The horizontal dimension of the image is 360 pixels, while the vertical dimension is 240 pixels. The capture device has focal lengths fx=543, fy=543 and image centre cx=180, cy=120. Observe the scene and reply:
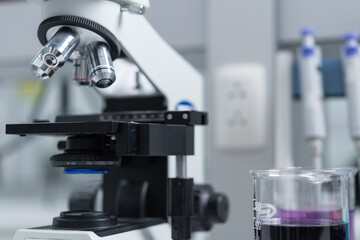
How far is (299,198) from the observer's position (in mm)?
663

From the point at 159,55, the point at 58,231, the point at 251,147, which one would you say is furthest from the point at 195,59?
the point at 58,231

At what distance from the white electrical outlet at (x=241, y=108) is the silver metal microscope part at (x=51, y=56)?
1.72ft

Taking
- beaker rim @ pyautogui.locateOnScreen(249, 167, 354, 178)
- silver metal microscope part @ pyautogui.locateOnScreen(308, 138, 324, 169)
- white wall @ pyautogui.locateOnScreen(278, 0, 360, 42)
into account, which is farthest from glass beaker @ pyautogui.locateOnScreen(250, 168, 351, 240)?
white wall @ pyautogui.locateOnScreen(278, 0, 360, 42)

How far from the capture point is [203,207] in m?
0.84

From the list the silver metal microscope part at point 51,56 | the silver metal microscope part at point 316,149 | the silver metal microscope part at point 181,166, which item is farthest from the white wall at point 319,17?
the silver metal microscope part at point 51,56

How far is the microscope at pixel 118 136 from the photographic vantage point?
0.63 metres

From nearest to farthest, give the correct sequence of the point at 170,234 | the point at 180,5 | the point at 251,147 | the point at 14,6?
the point at 170,234
the point at 251,147
the point at 180,5
the point at 14,6

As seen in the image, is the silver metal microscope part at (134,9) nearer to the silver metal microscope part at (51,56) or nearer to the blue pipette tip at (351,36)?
the silver metal microscope part at (51,56)

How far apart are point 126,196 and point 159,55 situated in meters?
0.22

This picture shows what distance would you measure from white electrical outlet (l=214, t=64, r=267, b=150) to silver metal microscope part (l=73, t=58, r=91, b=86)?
459 mm

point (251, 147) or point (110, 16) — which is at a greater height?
point (110, 16)

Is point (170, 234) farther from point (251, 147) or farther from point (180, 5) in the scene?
point (180, 5)

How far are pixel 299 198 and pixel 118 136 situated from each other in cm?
23

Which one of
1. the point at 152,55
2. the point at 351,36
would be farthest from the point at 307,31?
the point at 152,55
